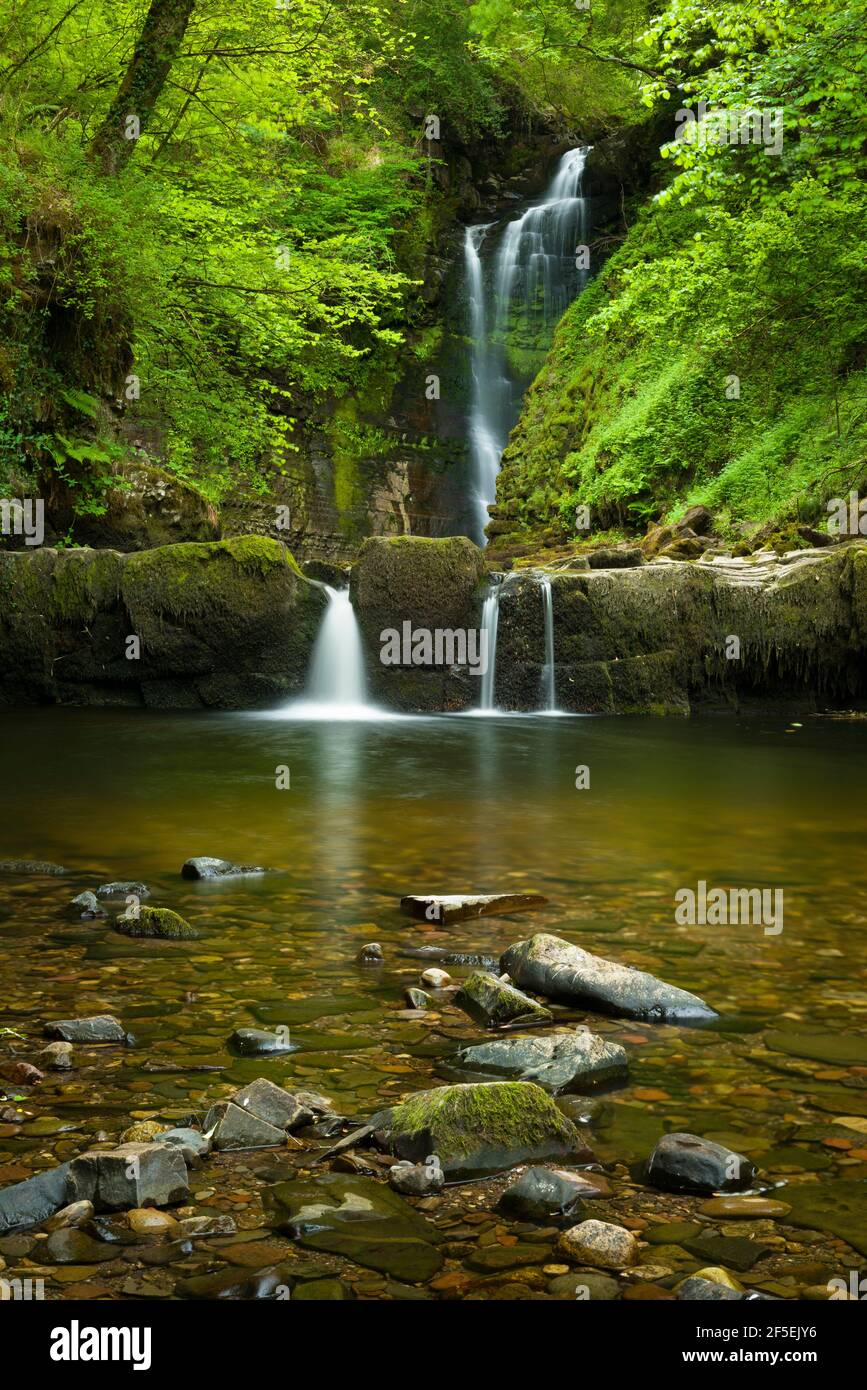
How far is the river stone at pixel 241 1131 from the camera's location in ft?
9.29

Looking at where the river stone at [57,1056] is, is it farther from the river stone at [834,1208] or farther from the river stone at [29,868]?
the river stone at [29,868]

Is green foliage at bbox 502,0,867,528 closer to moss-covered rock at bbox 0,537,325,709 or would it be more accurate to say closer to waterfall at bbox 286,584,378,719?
waterfall at bbox 286,584,378,719

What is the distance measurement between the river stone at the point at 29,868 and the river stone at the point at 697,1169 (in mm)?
4098

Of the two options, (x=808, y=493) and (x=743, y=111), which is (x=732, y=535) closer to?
(x=808, y=493)

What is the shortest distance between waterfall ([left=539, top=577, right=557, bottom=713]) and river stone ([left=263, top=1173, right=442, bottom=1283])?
1302 cm

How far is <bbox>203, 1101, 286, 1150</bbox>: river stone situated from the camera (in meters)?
2.83

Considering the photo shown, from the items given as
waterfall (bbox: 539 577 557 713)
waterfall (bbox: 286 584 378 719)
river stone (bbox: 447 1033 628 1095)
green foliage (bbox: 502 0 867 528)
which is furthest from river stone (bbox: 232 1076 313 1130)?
waterfall (bbox: 286 584 378 719)

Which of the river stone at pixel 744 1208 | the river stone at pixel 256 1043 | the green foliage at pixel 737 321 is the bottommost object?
the river stone at pixel 744 1208

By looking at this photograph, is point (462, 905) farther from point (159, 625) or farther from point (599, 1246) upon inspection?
point (159, 625)

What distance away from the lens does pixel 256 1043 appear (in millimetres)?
3514

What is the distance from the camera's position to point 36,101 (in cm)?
1517

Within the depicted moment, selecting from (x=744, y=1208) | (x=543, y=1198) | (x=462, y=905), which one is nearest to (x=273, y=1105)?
(x=543, y=1198)

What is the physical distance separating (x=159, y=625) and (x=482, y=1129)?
1323 centimetres

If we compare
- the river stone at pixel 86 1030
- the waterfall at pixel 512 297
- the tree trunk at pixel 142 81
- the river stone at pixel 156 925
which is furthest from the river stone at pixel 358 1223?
the waterfall at pixel 512 297
